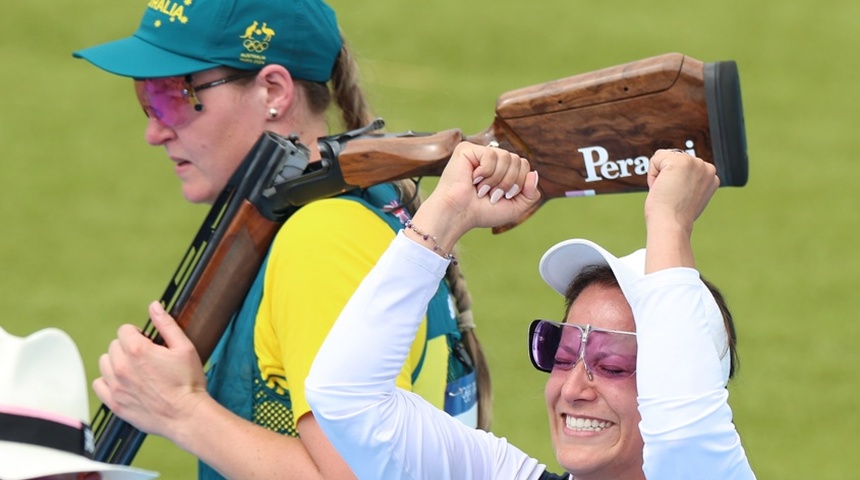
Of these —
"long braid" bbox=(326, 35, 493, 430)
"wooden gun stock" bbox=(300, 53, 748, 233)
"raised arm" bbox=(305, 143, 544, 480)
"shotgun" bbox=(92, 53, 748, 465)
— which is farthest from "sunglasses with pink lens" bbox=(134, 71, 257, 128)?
"raised arm" bbox=(305, 143, 544, 480)

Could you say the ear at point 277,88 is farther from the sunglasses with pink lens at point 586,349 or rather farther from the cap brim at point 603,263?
the sunglasses with pink lens at point 586,349

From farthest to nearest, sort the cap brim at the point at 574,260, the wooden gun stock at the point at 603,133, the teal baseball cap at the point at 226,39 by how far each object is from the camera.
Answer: the teal baseball cap at the point at 226,39, the wooden gun stock at the point at 603,133, the cap brim at the point at 574,260

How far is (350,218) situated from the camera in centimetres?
384

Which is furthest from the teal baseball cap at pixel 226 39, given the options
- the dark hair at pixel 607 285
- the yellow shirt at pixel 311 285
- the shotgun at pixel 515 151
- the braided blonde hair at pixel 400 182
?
the dark hair at pixel 607 285

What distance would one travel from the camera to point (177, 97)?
4191 mm

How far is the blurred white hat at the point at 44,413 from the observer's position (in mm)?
3350

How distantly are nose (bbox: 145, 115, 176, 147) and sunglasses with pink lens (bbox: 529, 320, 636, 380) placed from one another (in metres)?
1.27

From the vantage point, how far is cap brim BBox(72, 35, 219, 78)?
4.14 meters

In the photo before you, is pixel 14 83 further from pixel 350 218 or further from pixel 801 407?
pixel 350 218

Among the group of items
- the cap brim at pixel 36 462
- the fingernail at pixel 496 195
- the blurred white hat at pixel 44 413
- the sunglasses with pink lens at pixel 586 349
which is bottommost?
the cap brim at pixel 36 462

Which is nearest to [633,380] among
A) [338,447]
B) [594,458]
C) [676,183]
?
[594,458]

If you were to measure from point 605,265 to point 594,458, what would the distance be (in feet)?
1.49

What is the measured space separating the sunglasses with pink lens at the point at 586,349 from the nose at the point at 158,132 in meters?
1.27

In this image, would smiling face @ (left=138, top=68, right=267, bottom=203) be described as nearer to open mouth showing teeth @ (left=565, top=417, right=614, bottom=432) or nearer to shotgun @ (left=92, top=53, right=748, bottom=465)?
shotgun @ (left=92, top=53, right=748, bottom=465)
